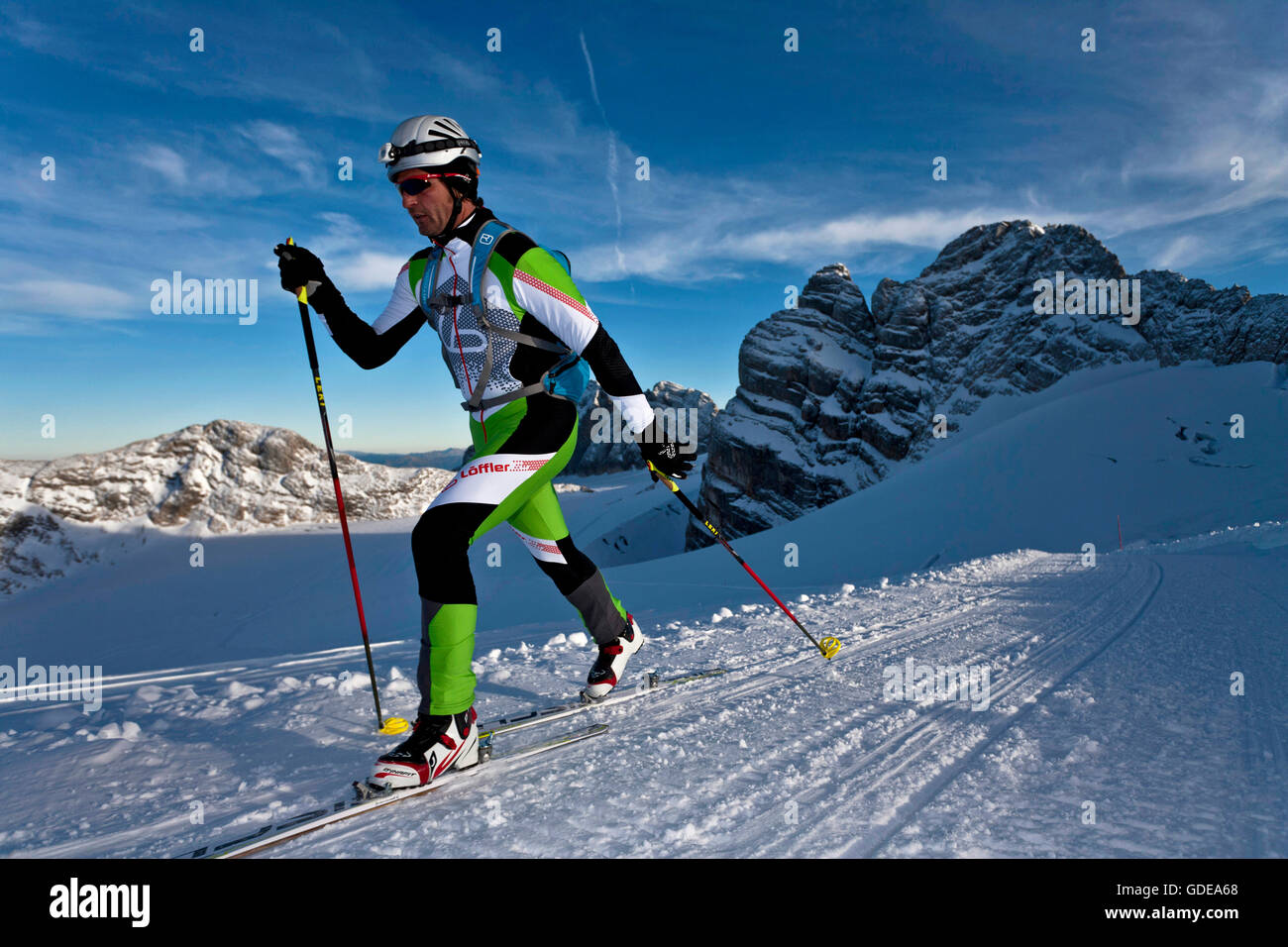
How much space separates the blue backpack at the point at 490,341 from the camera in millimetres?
2936

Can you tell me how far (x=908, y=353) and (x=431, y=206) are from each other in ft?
250

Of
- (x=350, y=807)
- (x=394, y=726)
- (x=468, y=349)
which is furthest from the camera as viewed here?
(x=468, y=349)

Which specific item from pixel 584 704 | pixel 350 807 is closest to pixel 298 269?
pixel 350 807

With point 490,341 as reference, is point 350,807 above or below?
below

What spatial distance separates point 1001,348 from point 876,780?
73130 millimetres

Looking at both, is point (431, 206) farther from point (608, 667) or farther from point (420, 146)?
point (608, 667)

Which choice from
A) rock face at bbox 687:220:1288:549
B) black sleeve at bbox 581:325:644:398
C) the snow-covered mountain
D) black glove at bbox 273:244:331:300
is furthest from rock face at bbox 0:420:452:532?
black sleeve at bbox 581:325:644:398

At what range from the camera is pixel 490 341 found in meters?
2.97

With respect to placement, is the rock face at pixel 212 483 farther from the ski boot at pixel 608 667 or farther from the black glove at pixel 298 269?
the ski boot at pixel 608 667

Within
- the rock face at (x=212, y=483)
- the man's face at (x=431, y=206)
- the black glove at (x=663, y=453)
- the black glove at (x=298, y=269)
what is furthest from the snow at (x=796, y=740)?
the rock face at (x=212, y=483)

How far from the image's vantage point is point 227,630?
2608cm

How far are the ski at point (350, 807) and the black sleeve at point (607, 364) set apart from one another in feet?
5.69

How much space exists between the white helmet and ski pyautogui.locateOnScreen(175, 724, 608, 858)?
2745mm

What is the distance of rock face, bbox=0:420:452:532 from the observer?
115ft
